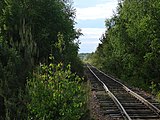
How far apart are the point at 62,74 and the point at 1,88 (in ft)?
5.10

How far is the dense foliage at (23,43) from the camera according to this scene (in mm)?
9094

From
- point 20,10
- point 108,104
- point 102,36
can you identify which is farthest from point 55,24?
point 102,36

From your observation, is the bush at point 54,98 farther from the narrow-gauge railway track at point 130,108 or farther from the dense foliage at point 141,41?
the dense foliage at point 141,41

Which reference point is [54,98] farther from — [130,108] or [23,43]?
[130,108]

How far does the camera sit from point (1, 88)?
8891 millimetres

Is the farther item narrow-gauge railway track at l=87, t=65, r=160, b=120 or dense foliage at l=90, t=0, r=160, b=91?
dense foliage at l=90, t=0, r=160, b=91

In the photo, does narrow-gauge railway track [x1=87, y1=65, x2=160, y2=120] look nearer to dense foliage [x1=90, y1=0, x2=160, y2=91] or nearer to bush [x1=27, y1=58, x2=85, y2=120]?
bush [x1=27, y1=58, x2=85, y2=120]

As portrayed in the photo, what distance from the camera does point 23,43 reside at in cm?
1036

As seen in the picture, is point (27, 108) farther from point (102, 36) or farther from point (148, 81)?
point (102, 36)

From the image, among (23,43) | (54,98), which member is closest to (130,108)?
(23,43)

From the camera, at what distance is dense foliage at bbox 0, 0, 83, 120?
9.09 m

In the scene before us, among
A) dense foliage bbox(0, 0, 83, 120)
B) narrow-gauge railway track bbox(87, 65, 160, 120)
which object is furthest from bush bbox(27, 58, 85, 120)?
narrow-gauge railway track bbox(87, 65, 160, 120)

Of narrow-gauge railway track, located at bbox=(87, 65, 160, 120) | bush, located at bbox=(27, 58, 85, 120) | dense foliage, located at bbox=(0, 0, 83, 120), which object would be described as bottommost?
narrow-gauge railway track, located at bbox=(87, 65, 160, 120)

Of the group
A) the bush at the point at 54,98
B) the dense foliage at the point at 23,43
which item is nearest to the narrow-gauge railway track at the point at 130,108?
the dense foliage at the point at 23,43
